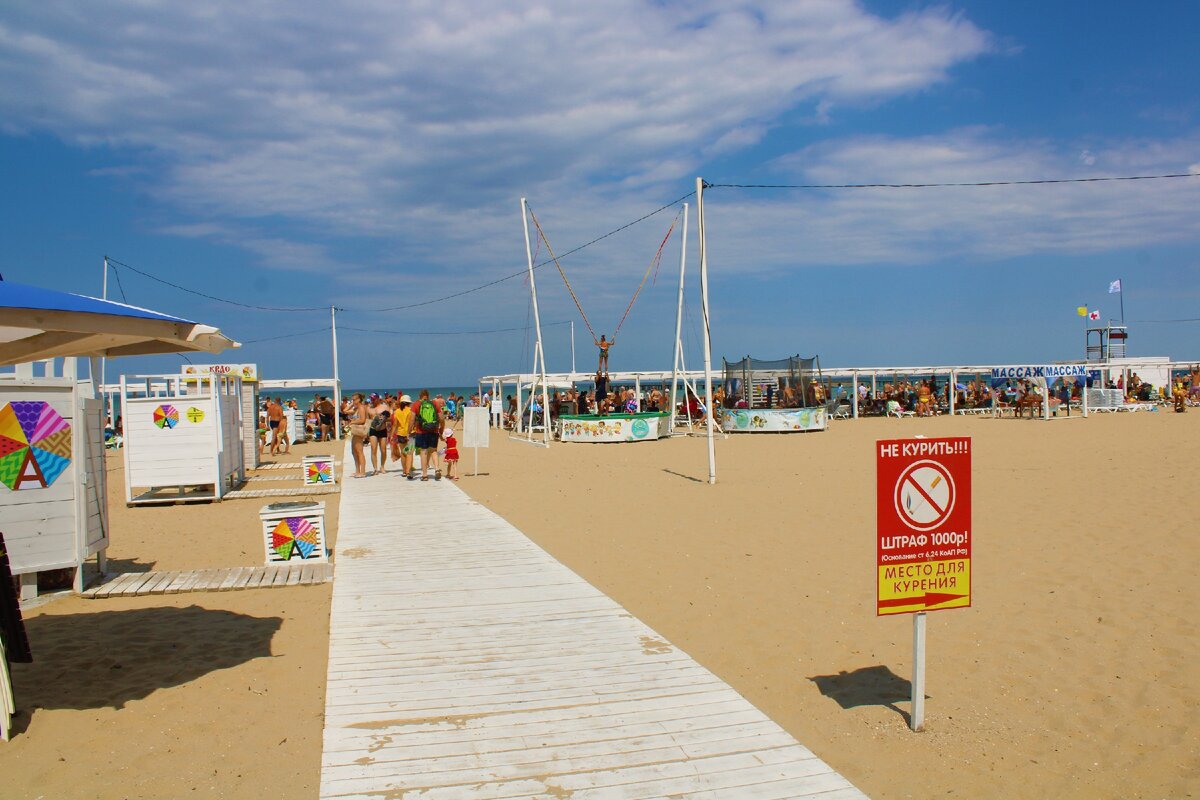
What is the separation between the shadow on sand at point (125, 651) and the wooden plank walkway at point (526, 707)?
26.7 inches

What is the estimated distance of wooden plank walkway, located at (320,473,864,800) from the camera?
3736mm

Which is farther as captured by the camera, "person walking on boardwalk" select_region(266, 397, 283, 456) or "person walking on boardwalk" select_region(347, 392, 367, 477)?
"person walking on boardwalk" select_region(266, 397, 283, 456)

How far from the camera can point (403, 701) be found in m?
4.69

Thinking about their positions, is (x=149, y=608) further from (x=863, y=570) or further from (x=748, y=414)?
(x=748, y=414)

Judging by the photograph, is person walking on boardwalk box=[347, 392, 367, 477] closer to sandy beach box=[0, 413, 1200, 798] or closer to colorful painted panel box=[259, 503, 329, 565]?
sandy beach box=[0, 413, 1200, 798]

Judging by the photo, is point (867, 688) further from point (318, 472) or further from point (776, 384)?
point (776, 384)

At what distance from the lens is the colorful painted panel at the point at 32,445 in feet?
22.2

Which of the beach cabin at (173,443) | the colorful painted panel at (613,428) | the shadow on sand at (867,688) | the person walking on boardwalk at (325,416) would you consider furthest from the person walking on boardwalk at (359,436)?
the person walking on boardwalk at (325,416)

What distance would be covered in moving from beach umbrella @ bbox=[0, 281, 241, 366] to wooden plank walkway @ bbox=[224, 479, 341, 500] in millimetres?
9303

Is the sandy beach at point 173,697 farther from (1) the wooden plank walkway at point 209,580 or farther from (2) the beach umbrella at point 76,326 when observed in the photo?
(2) the beach umbrella at point 76,326

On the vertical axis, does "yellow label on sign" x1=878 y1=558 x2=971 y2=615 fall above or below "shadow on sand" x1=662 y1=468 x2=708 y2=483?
above

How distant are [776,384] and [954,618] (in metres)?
25.5

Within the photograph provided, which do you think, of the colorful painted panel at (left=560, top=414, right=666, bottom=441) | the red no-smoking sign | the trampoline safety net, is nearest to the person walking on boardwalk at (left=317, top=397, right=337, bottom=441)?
the colorful painted panel at (left=560, top=414, right=666, bottom=441)

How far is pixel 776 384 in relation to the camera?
31766 mm
